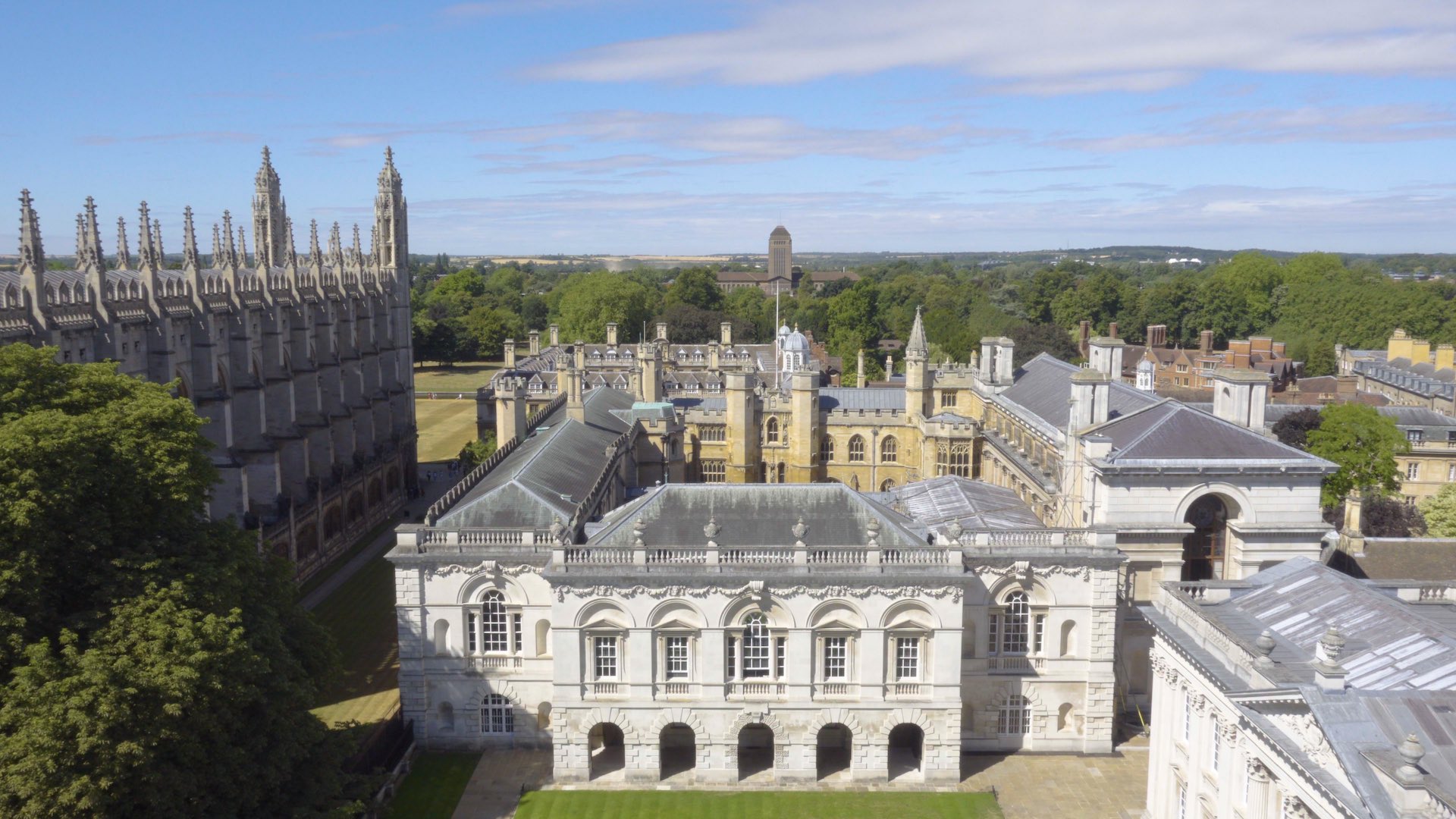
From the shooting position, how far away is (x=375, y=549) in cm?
6172

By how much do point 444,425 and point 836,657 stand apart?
81.0 metres

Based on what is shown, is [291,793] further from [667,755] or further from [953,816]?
[953,816]

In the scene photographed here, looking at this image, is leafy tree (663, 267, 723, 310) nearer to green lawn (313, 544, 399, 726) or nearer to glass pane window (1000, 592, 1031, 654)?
green lawn (313, 544, 399, 726)

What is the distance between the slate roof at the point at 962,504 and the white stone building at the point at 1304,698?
9.20 meters

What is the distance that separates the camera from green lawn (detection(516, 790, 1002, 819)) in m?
32.9

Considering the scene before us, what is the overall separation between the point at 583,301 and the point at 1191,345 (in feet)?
280

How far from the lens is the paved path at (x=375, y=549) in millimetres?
53062

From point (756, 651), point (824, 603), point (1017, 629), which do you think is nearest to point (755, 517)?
point (824, 603)

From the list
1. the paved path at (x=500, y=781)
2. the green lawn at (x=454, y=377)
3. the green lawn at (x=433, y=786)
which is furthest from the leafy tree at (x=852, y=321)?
the green lawn at (x=433, y=786)

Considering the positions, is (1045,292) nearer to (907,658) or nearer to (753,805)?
(907,658)

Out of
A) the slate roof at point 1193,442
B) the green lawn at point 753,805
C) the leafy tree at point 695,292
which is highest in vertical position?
the leafy tree at point 695,292

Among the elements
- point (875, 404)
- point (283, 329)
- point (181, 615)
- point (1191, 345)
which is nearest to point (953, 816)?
point (181, 615)

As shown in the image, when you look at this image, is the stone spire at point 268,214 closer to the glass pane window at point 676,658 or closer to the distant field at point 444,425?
the distant field at point 444,425

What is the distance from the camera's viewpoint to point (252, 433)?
181 feet
